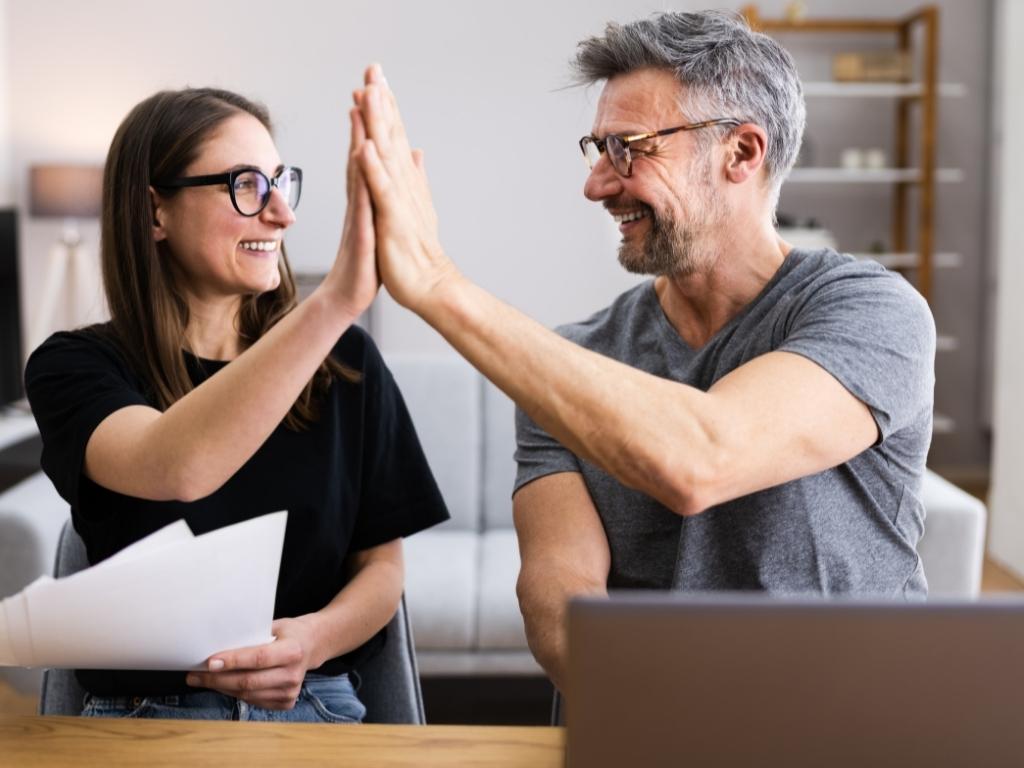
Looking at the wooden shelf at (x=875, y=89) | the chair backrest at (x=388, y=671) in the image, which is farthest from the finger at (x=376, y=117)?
the wooden shelf at (x=875, y=89)

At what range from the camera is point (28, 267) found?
18.6 feet

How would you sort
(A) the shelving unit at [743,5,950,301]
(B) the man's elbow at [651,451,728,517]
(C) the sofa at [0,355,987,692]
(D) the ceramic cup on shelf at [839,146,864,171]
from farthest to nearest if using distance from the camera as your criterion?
(D) the ceramic cup on shelf at [839,146,864,171] < (A) the shelving unit at [743,5,950,301] < (C) the sofa at [0,355,987,692] < (B) the man's elbow at [651,451,728,517]

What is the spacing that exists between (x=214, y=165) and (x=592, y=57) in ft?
1.67

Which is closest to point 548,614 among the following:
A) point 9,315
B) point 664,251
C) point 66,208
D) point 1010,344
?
point 664,251

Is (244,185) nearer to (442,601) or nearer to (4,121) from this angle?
(442,601)

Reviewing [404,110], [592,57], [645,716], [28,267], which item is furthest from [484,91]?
[645,716]

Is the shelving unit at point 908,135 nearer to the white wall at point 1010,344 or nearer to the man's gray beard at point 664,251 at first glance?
the white wall at point 1010,344

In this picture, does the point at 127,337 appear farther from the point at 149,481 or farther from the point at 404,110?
the point at 404,110

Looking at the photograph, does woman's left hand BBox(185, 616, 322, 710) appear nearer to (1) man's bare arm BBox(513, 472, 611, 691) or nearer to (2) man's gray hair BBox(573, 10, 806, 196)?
(1) man's bare arm BBox(513, 472, 611, 691)

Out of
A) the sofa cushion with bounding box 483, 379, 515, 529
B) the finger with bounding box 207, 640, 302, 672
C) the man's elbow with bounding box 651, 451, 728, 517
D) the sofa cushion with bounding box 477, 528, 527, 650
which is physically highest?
the man's elbow with bounding box 651, 451, 728, 517

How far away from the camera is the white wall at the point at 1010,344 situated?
4.14 meters

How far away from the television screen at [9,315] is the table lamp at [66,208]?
0.96 ft

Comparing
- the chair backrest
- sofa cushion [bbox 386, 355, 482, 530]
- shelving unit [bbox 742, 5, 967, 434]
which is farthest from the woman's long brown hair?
shelving unit [bbox 742, 5, 967, 434]

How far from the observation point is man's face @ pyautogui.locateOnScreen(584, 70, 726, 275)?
1448 millimetres
